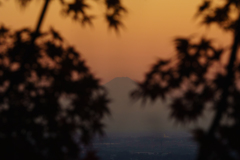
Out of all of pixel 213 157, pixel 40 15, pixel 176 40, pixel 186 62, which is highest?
pixel 40 15

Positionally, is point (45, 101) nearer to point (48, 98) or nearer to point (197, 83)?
point (48, 98)

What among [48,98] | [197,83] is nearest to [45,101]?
[48,98]

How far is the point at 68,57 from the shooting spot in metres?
5.98

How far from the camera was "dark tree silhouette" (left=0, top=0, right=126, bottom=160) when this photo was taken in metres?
5.36

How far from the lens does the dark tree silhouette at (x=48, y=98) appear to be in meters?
5.36

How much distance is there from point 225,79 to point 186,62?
67 centimetres

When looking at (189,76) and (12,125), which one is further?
(12,125)

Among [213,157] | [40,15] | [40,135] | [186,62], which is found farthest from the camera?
[40,15]

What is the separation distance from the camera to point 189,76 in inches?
195

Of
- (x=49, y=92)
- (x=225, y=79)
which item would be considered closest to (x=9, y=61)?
(x=49, y=92)

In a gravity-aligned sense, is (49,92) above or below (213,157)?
above

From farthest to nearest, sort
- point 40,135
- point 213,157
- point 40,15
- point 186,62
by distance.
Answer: point 40,15, point 40,135, point 186,62, point 213,157

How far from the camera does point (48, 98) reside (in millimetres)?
5559

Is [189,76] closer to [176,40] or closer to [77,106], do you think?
[176,40]
